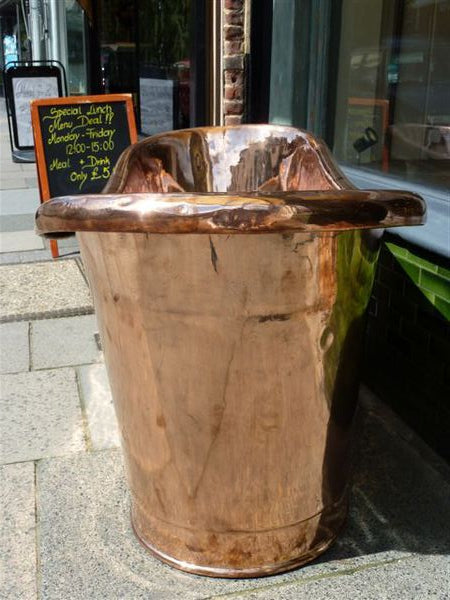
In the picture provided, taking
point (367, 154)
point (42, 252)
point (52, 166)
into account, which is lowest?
point (42, 252)

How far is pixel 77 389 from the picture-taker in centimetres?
370

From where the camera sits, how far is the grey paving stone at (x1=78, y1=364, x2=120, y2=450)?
3191 millimetres

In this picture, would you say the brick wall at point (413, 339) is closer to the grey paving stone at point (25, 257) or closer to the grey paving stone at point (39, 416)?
the grey paving stone at point (39, 416)

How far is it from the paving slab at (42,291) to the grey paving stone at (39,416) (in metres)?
0.95

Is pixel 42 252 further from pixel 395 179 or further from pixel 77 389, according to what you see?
pixel 395 179

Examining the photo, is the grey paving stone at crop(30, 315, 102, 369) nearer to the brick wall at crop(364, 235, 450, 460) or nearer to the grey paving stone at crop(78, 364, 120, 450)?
the grey paving stone at crop(78, 364, 120, 450)

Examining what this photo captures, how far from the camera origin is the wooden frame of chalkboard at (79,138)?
5.68 m

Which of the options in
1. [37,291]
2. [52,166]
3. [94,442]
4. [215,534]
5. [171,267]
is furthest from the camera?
[52,166]

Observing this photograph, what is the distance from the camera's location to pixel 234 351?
1.96 metres

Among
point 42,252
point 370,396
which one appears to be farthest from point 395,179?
point 42,252

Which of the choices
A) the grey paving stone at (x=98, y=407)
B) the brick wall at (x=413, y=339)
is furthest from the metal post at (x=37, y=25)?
the brick wall at (x=413, y=339)

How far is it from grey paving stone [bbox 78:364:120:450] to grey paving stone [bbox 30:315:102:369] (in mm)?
175

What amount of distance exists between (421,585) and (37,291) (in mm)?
3710

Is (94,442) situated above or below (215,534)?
below
